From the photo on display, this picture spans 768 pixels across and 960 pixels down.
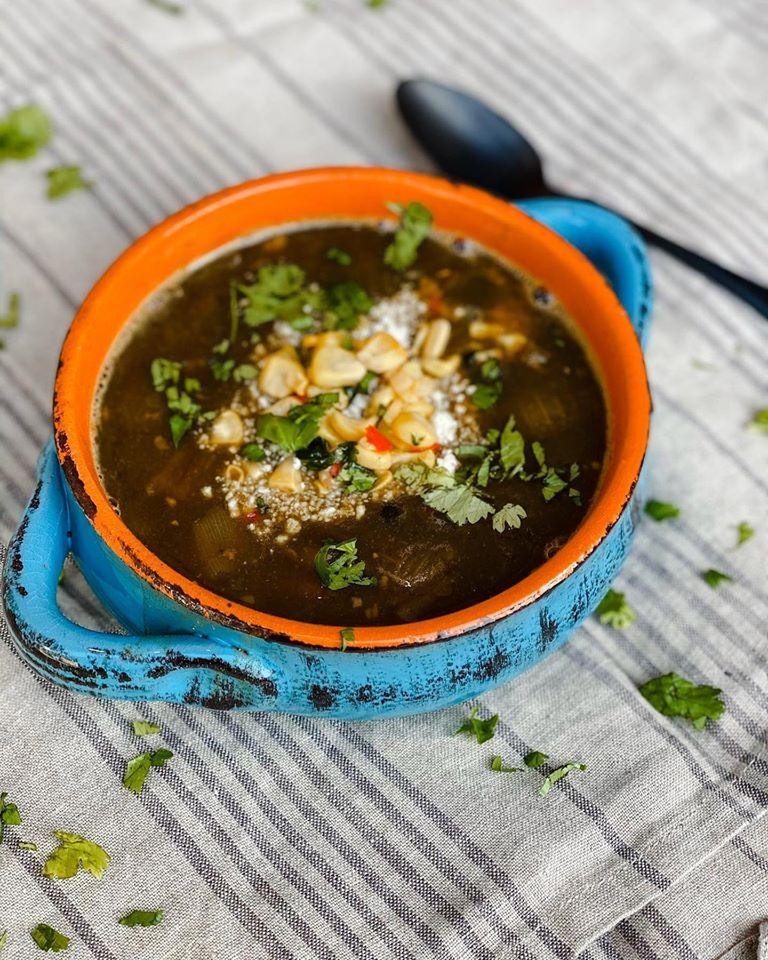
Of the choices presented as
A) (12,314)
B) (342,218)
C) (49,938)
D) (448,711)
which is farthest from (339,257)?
(49,938)

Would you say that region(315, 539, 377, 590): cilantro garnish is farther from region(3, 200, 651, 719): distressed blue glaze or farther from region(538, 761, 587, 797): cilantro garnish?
region(538, 761, 587, 797): cilantro garnish

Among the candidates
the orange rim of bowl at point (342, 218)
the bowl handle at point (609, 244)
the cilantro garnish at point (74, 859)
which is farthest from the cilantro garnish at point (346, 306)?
the cilantro garnish at point (74, 859)

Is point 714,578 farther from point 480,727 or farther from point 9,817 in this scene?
point 9,817

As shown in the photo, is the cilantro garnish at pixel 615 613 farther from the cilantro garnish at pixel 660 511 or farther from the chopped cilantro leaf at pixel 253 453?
the chopped cilantro leaf at pixel 253 453

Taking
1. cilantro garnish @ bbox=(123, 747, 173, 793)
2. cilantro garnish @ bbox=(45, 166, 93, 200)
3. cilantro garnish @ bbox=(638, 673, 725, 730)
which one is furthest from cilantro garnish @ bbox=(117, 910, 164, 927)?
cilantro garnish @ bbox=(45, 166, 93, 200)

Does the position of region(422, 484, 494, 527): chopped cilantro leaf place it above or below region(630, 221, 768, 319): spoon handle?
below

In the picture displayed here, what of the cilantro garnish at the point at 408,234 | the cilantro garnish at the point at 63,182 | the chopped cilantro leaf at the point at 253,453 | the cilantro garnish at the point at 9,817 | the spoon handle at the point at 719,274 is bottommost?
the cilantro garnish at the point at 9,817
